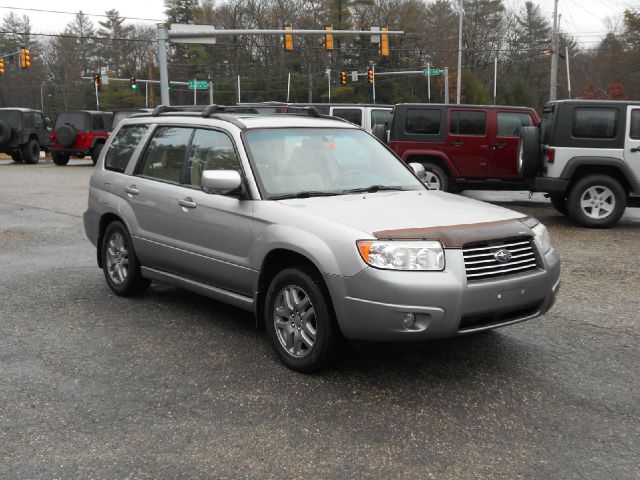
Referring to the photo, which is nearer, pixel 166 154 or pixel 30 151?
pixel 166 154

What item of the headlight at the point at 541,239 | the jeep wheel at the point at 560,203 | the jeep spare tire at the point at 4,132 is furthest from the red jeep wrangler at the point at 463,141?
the jeep spare tire at the point at 4,132

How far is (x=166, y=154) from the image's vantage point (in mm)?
5832

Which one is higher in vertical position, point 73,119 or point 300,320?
point 73,119

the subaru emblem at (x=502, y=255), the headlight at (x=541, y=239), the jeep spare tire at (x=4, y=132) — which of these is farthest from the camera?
the jeep spare tire at (x=4, y=132)

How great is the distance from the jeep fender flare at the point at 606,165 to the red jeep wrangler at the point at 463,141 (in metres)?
2.70

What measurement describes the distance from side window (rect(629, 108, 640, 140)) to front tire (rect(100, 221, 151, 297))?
7.70m

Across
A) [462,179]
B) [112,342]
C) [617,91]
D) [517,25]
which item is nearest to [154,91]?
[517,25]

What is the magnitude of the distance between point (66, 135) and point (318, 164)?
23602 mm

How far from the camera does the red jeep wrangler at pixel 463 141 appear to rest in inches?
535

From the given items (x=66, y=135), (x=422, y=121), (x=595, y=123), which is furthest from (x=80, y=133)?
(x=595, y=123)

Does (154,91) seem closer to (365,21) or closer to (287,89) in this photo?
(287,89)

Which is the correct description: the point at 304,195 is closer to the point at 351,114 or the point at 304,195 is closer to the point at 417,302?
the point at 417,302

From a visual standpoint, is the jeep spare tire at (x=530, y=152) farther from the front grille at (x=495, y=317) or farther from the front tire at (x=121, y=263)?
the front grille at (x=495, y=317)

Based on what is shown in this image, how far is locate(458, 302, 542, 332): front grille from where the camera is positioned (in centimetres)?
404
